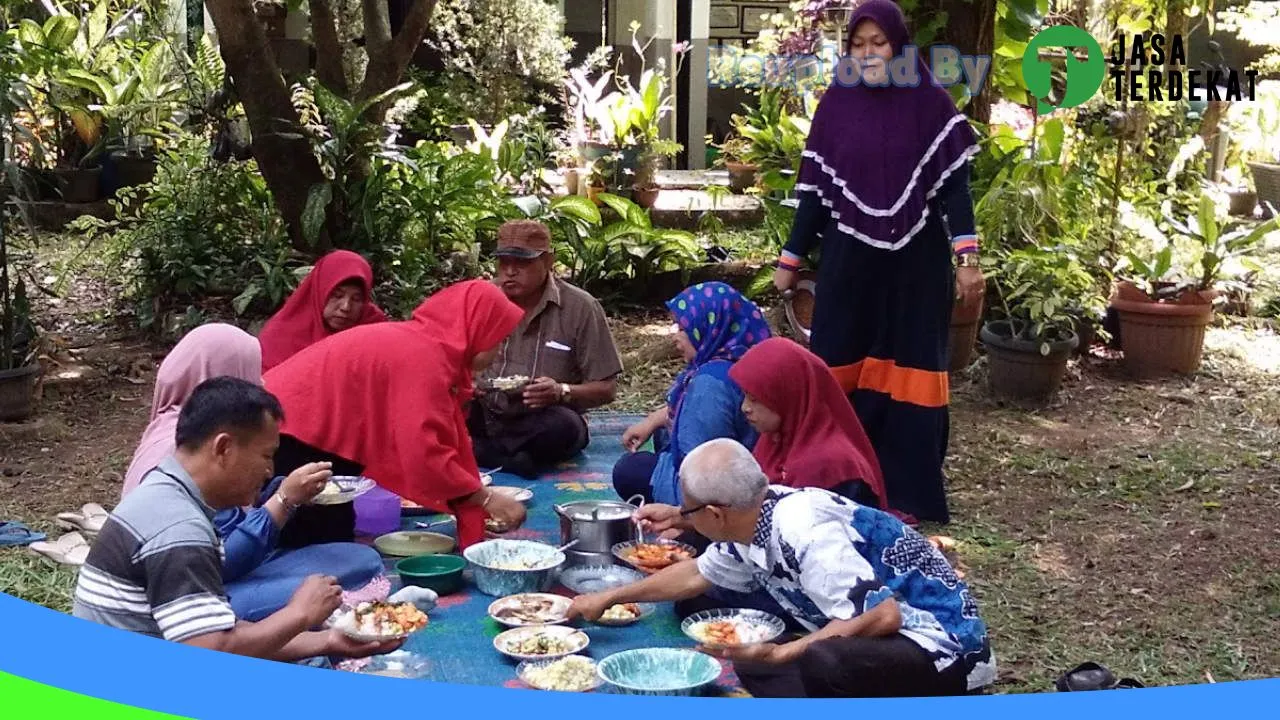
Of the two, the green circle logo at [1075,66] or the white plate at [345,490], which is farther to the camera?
the green circle logo at [1075,66]

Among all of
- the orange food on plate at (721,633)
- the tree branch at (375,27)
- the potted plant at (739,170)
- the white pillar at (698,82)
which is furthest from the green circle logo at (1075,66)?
the orange food on plate at (721,633)

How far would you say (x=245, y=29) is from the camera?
271 inches

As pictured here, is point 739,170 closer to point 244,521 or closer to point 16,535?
point 16,535

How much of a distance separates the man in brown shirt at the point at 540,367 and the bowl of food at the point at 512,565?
1065 mm

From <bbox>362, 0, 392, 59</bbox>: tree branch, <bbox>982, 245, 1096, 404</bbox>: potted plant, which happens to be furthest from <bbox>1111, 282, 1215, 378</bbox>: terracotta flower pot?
<bbox>362, 0, 392, 59</bbox>: tree branch

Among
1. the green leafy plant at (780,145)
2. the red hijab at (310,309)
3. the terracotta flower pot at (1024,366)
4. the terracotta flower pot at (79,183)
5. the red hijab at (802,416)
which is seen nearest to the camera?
the red hijab at (802,416)

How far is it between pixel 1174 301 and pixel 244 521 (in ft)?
15.8

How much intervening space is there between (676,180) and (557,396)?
22.1 feet

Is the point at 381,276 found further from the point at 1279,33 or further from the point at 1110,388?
the point at 1279,33

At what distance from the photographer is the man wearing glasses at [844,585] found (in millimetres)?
2656

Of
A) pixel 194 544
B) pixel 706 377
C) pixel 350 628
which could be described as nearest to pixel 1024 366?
pixel 706 377

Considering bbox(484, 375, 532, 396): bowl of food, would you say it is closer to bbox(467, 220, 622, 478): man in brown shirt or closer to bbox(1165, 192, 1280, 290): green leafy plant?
bbox(467, 220, 622, 478): man in brown shirt

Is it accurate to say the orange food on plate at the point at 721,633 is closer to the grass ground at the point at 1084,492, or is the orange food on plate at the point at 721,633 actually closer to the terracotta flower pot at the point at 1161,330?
the grass ground at the point at 1084,492

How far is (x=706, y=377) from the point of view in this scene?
3789mm
